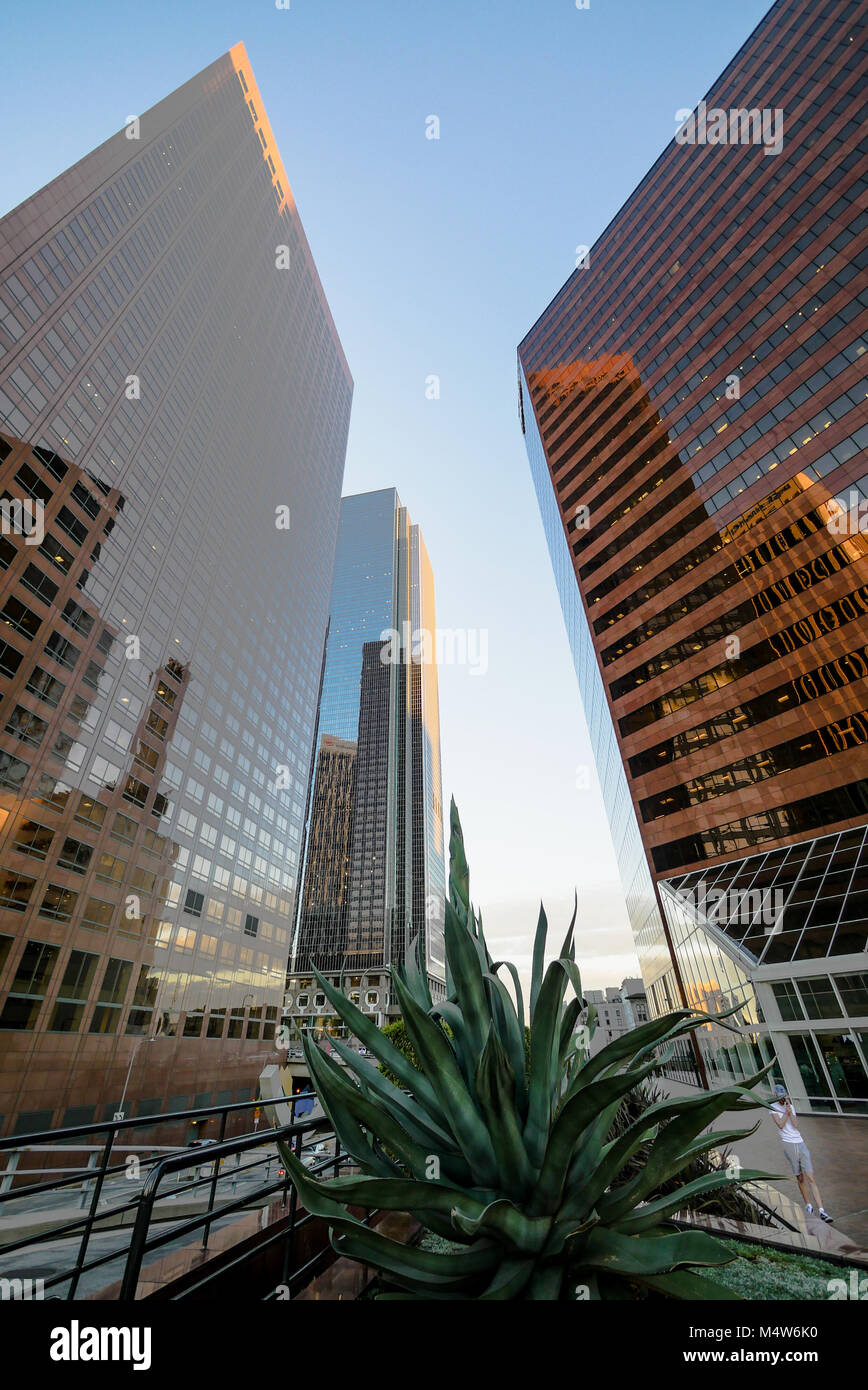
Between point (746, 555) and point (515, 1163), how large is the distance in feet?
124

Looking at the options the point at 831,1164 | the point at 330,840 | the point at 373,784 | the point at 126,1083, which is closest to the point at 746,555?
the point at 831,1164

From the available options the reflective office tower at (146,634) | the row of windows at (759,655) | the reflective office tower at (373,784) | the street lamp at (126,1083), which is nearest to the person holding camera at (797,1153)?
the row of windows at (759,655)

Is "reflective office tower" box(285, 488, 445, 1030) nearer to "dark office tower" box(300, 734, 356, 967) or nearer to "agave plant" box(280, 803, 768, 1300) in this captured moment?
"dark office tower" box(300, 734, 356, 967)

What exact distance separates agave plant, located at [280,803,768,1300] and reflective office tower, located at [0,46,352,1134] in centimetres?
3305

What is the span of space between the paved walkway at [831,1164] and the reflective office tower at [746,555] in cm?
409

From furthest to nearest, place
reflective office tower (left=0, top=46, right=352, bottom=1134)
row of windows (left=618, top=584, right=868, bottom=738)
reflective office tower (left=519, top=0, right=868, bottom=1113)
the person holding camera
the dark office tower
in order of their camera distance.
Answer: the dark office tower
reflective office tower (left=0, top=46, right=352, bottom=1134)
row of windows (left=618, top=584, right=868, bottom=738)
reflective office tower (left=519, top=0, right=868, bottom=1113)
the person holding camera

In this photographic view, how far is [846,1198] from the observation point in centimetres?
725

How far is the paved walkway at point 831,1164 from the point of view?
567 centimetres

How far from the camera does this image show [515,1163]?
8.87ft

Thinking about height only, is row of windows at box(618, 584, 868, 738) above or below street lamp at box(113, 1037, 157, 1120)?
above

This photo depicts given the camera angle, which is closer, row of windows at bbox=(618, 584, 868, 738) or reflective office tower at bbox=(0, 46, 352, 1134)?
row of windows at bbox=(618, 584, 868, 738)

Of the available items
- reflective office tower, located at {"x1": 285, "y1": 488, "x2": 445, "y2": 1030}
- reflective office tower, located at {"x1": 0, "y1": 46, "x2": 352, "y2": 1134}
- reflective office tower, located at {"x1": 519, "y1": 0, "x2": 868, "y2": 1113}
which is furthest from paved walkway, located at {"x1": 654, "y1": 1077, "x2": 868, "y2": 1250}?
reflective office tower, located at {"x1": 285, "y1": 488, "x2": 445, "y2": 1030}

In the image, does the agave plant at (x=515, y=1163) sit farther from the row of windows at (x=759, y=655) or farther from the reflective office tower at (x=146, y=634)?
the row of windows at (x=759, y=655)

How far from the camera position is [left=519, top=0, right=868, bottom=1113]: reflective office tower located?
22.7 m
